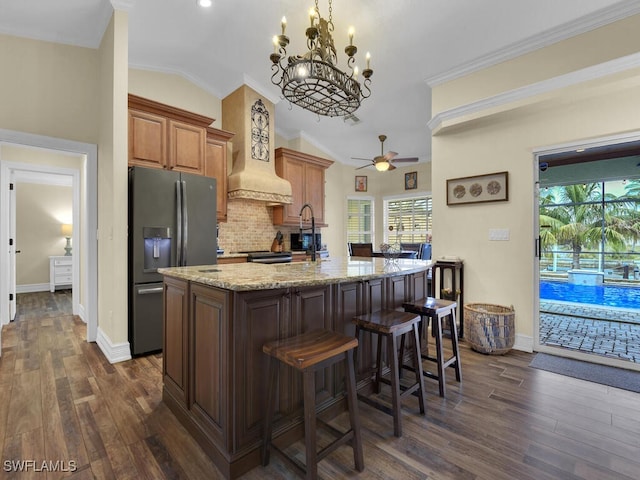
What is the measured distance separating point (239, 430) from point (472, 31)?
3.83m

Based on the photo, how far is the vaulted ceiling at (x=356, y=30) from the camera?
2740 mm

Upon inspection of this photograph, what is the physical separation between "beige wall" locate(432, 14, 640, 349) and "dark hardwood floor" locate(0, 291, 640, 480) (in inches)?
37.3

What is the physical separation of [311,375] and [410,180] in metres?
6.45

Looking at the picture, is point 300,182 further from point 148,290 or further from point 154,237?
point 148,290

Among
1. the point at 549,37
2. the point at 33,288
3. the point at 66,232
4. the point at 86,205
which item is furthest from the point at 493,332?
the point at 33,288

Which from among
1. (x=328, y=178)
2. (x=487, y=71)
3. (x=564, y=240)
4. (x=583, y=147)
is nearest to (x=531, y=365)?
(x=583, y=147)

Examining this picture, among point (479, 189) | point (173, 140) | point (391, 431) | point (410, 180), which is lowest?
point (391, 431)

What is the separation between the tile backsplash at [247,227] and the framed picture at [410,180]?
3.20m

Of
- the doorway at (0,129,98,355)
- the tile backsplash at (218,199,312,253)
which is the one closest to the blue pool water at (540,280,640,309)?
the tile backsplash at (218,199,312,253)

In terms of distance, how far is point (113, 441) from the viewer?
173 cm

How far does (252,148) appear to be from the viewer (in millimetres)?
4875

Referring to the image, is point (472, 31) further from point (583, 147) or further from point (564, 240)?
point (564, 240)

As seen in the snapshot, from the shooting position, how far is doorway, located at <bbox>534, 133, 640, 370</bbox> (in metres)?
3.78

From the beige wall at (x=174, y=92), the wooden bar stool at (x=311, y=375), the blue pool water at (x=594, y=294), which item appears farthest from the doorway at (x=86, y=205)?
the blue pool water at (x=594, y=294)
